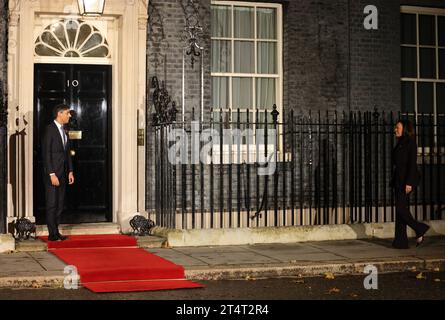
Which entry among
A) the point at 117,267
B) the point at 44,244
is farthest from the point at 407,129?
the point at 44,244

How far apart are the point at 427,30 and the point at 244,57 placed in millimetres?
3491

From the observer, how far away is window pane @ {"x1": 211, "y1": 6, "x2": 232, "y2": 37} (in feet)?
45.0

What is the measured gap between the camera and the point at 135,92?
12906mm

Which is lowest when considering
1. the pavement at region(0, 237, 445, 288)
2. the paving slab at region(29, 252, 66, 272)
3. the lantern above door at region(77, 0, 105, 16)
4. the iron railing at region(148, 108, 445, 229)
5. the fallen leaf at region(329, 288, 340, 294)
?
the fallen leaf at region(329, 288, 340, 294)

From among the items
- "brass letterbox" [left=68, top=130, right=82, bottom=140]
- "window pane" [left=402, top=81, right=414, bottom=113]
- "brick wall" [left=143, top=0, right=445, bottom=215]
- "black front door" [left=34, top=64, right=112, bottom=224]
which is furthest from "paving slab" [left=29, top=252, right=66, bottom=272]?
"window pane" [left=402, top=81, right=414, bottom=113]

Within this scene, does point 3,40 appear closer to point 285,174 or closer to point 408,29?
point 285,174

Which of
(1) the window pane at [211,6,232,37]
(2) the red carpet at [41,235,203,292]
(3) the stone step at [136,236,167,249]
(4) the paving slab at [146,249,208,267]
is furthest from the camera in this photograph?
(1) the window pane at [211,6,232,37]

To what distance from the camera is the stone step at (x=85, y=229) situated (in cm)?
1251

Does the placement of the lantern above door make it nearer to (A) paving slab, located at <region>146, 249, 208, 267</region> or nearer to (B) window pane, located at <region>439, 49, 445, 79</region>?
(A) paving slab, located at <region>146, 249, 208, 267</region>

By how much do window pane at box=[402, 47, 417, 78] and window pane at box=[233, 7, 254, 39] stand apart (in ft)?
9.33

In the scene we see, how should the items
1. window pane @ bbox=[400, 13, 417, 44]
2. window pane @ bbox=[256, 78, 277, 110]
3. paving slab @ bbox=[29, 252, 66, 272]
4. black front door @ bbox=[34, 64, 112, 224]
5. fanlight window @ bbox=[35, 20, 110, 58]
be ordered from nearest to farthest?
paving slab @ bbox=[29, 252, 66, 272], black front door @ bbox=[34, 64, 112, 224], fanlight window @ bbox=[35, 20, 110, 58], window pane @ bbox=[256, 78, 277, 110], window pane @ bbox=[400, 13, 417, 44]

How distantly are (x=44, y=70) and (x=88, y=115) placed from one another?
0.92 m
